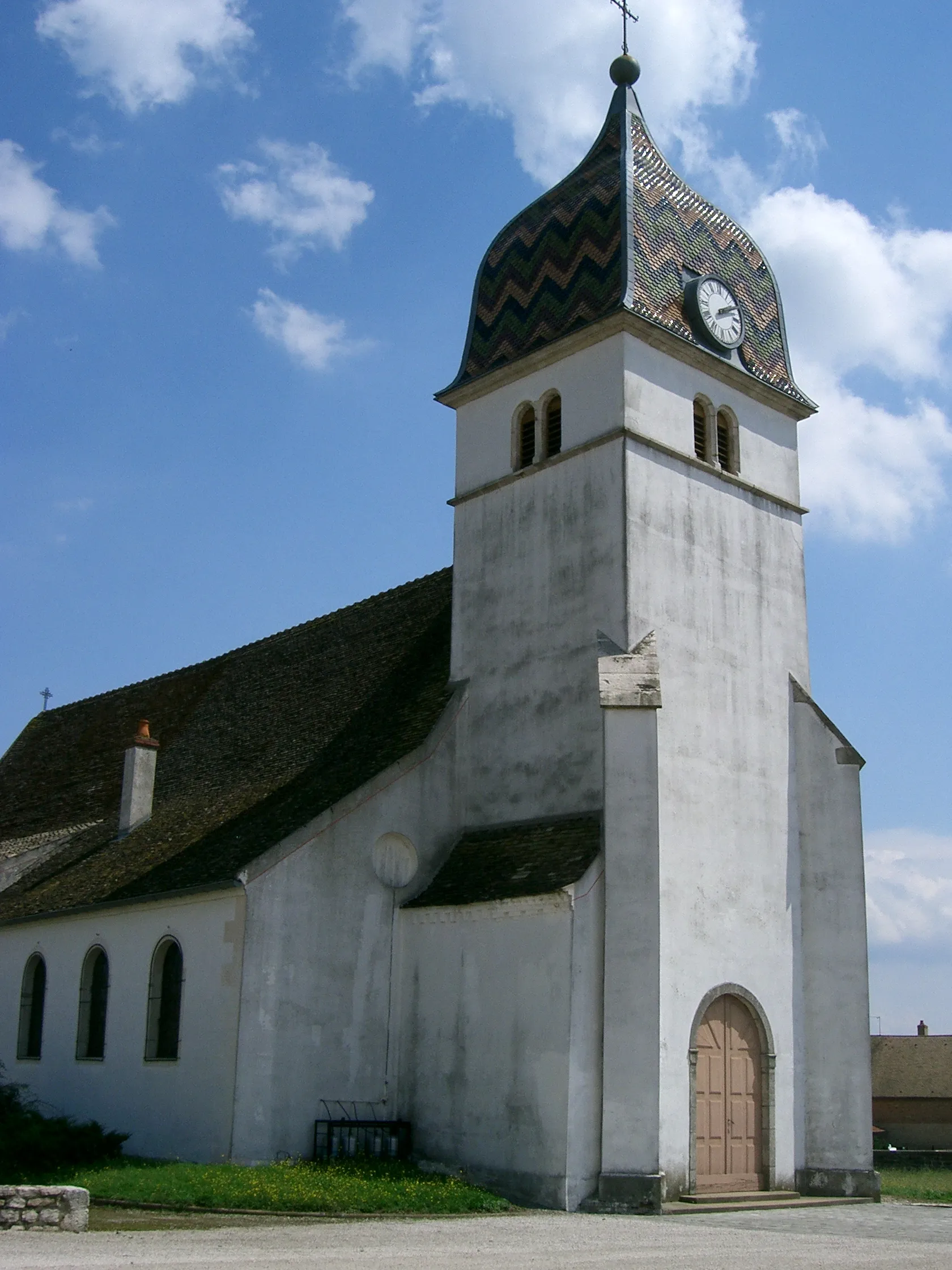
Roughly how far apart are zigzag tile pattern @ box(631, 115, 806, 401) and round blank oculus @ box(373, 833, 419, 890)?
30.8 feet

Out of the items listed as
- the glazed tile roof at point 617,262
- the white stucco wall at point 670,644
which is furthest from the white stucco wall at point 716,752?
the glazed tile roof at point 617,262

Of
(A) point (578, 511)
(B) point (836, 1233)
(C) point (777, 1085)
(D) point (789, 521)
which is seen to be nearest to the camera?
(B) point (836, 1233)

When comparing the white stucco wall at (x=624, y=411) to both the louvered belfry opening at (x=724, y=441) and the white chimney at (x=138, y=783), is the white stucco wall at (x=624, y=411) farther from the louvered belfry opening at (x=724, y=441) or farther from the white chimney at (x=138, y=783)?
the white chimney at (x=138, y=783)

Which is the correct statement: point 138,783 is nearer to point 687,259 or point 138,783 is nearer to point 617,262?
point 617,262

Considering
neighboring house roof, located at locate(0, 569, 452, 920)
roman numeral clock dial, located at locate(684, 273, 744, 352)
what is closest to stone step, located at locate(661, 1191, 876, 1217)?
neighboring house roof, located at locate(0, 569, 452, 920)

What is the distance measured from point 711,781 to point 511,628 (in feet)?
13.9

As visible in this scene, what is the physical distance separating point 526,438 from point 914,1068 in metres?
44.7

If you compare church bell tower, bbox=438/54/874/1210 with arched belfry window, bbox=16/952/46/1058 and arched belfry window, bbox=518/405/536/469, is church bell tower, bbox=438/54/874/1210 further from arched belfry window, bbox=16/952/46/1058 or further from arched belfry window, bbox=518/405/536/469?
arched belfry window, bbox=16/952/46/1058

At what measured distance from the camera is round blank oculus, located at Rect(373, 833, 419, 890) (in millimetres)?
21328

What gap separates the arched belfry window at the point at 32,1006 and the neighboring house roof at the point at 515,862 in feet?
26.7

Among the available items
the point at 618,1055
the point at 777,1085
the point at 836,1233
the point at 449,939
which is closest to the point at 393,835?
the point at 449,939

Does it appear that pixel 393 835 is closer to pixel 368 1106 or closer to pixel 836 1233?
pixel 368 1106

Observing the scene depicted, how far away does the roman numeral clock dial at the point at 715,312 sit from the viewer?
23.1 m

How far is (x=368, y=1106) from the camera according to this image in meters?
20.4
